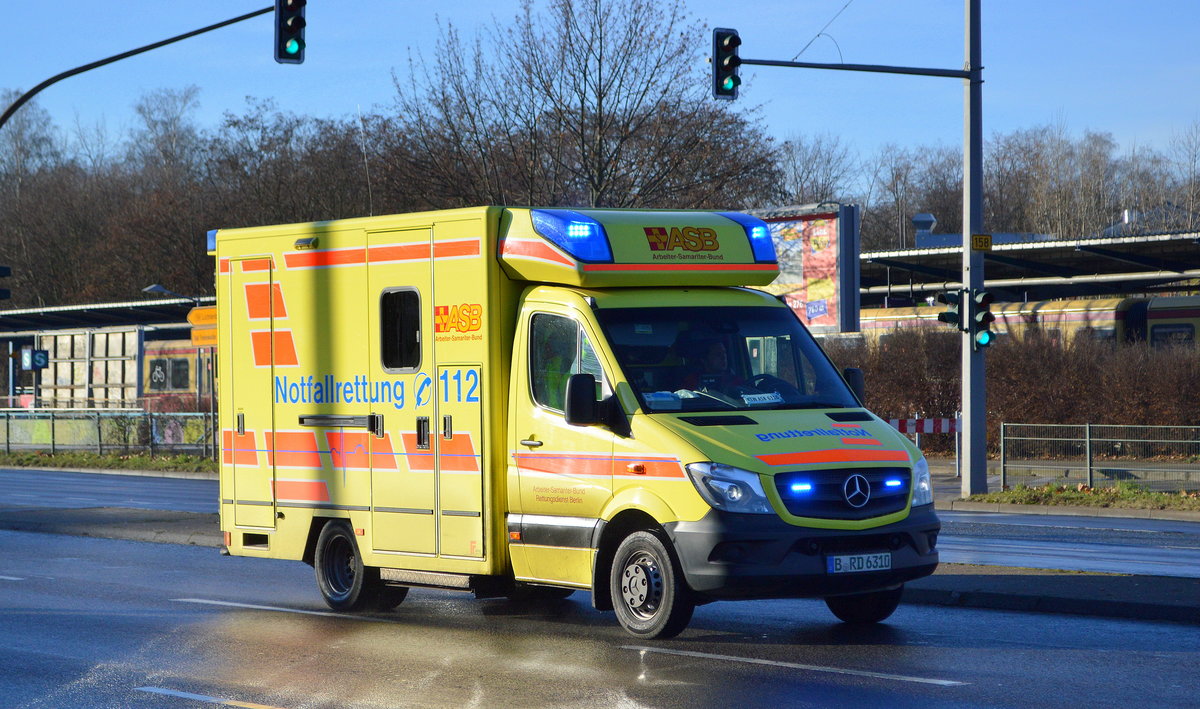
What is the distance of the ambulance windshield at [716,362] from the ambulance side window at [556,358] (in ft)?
0.67

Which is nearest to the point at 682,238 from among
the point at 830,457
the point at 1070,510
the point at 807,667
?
the point at 830,457

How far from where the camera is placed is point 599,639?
1009 centimetres

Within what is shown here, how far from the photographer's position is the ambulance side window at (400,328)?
11133 millimetres

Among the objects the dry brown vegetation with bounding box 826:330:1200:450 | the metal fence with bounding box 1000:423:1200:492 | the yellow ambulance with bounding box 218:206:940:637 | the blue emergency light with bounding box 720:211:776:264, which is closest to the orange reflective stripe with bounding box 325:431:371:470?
the yellow ambulance with bounding box 218:206:940:637

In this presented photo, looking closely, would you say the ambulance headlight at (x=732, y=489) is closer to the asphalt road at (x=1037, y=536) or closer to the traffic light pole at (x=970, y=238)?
the asphalt road at (x=1037, y=536)

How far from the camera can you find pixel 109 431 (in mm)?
43625

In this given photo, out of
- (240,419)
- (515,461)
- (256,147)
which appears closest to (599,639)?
(515,461)

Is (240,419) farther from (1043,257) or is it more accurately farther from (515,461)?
(1043,257)

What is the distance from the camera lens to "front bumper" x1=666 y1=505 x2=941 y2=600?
29.7ft

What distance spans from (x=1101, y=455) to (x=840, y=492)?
1793 cm

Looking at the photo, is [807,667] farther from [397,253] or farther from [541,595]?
[397,253]

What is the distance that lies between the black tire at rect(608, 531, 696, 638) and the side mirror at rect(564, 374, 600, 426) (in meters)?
0.84

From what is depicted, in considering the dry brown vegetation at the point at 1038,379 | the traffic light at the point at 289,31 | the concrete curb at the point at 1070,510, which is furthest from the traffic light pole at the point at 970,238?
the traffic light at the point at 289,31

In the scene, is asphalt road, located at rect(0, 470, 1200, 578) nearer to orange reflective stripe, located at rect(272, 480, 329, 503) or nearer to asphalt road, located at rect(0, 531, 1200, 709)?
asphalt road, located at rect(0, 531, 1200, 709)
